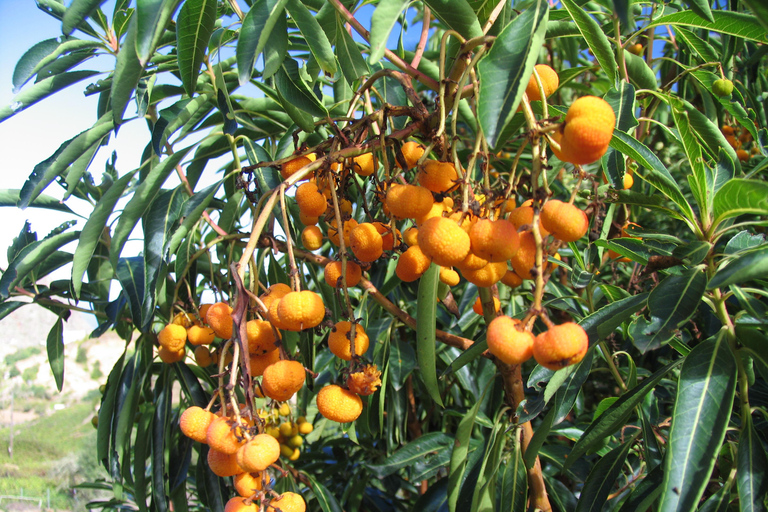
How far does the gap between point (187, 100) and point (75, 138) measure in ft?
0.93

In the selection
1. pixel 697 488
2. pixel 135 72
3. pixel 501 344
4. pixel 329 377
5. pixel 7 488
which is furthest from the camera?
pixel 7 488

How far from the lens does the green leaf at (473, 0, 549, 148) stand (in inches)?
22.0

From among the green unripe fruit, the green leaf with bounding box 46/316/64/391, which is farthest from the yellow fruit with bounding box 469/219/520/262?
the green leaf with bounding box 46/316/64/391

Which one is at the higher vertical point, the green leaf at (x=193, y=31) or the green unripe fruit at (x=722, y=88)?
the green leaf at (x=193, y=31)

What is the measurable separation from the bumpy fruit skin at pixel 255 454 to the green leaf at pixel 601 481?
0.65m

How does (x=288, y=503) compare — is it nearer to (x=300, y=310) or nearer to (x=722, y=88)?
(x=300, y=310)

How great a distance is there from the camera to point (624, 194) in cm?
96

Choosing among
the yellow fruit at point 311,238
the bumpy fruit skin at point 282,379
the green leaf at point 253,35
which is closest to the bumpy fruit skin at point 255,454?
the bumpy fruit skin at point 282,379

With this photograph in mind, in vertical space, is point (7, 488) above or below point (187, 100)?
below

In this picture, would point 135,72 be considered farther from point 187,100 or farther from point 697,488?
point 697,488

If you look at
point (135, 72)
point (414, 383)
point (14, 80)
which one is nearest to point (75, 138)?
point (14, 80)

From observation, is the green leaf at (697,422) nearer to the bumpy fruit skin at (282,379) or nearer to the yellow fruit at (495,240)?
the yellow fruit at (495,240)

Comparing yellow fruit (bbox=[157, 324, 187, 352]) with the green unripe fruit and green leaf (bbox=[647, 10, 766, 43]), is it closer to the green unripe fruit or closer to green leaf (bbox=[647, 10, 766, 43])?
green leaf (bbox=[647, 10, 766, 43])

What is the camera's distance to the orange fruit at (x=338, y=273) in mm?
773
